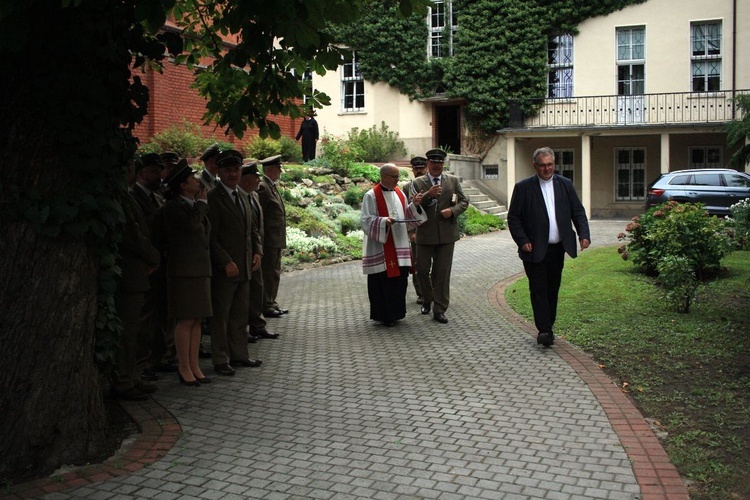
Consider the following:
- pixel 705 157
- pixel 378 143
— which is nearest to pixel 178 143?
pixel 378 143

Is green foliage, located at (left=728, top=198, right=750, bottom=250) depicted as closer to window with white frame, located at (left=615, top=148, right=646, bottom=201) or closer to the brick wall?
the brick wall

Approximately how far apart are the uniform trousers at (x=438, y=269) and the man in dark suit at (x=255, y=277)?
2.17 metres

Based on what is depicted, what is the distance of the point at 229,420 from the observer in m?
6.45

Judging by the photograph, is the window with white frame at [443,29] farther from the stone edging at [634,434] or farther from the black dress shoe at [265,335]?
the stone edging at [634,434]

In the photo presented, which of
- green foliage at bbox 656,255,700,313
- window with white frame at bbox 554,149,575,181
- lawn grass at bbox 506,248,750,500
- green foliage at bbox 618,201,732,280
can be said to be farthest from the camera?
window with white frame at bbox 554,149,575,181

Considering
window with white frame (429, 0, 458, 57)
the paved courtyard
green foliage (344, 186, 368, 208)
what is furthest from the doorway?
the paved courtyard

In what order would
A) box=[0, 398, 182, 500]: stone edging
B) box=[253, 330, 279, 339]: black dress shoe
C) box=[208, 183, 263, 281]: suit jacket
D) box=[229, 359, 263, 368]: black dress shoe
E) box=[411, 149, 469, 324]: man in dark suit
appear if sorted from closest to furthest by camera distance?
box=[0, 398, 182, 500]: stone edging
box=[208, 183, 263, 281]: suit jacket
box=[229, 359, 263, 368]: black dress shoe
box=[253, 330, 279, 339]: black dress shoe
box=[411, 149, 469, 324]: man in dark suit

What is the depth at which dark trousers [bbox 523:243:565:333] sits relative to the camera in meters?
8.94

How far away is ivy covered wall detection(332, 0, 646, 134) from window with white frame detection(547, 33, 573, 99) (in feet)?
1.10

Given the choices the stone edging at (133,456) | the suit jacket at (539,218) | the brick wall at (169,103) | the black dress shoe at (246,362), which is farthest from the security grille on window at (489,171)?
the stone edging at (133,456)

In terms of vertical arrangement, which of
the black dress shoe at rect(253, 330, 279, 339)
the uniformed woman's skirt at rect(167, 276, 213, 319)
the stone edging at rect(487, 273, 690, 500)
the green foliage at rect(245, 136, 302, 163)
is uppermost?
the green foliage at rect(245, 136, 302, 163)

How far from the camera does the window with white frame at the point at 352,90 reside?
34656 mm

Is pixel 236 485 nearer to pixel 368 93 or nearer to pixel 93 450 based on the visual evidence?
pixel 93 450

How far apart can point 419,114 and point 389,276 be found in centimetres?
2405
